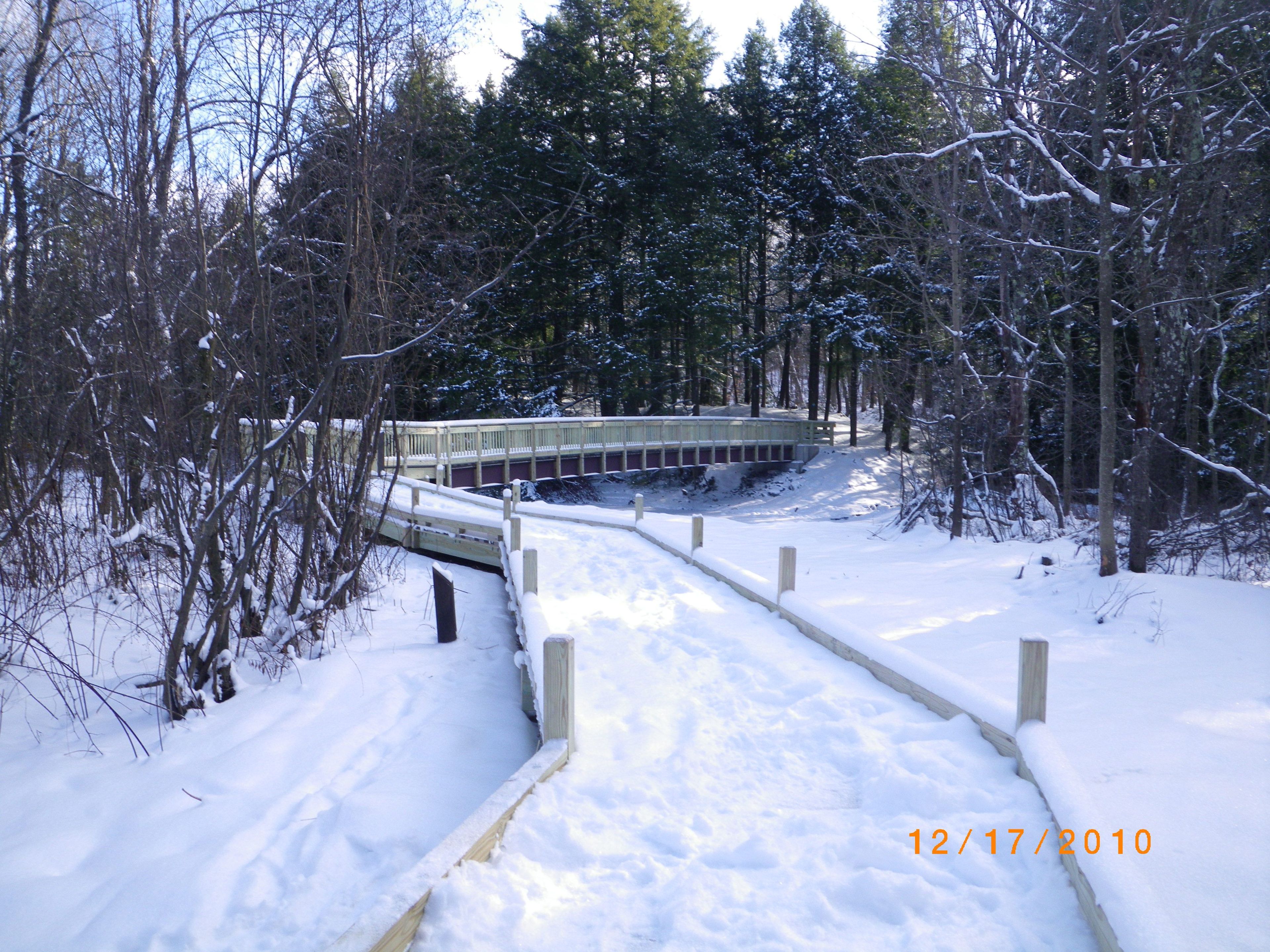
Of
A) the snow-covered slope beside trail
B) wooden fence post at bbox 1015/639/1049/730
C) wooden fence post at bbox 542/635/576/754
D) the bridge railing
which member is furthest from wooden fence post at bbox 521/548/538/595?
the bridge railing

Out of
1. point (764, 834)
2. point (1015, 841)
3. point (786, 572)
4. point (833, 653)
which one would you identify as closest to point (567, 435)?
point (786, 572)

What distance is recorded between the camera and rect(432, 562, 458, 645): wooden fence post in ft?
27.3

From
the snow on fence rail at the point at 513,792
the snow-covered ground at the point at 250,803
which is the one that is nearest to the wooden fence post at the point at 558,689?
the snow on fence rail at the point at 513,792

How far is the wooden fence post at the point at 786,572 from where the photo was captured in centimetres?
738

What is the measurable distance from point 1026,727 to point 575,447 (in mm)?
19947

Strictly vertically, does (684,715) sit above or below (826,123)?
below

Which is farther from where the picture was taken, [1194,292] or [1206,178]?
[1194,292]

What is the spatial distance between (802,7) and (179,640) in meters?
35.5

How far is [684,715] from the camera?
203 inches

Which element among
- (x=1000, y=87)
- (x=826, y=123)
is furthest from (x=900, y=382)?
(x=826, y=123)

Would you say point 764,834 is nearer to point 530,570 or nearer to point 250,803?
point 250,803

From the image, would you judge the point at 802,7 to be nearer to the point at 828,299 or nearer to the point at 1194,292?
the point at 828,299

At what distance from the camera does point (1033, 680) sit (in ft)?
13.4

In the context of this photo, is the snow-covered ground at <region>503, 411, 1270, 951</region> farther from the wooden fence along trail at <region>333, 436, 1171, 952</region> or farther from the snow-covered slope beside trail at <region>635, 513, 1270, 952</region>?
the wooden fence along trail at <region>333, 436, 1171, 952</region>
